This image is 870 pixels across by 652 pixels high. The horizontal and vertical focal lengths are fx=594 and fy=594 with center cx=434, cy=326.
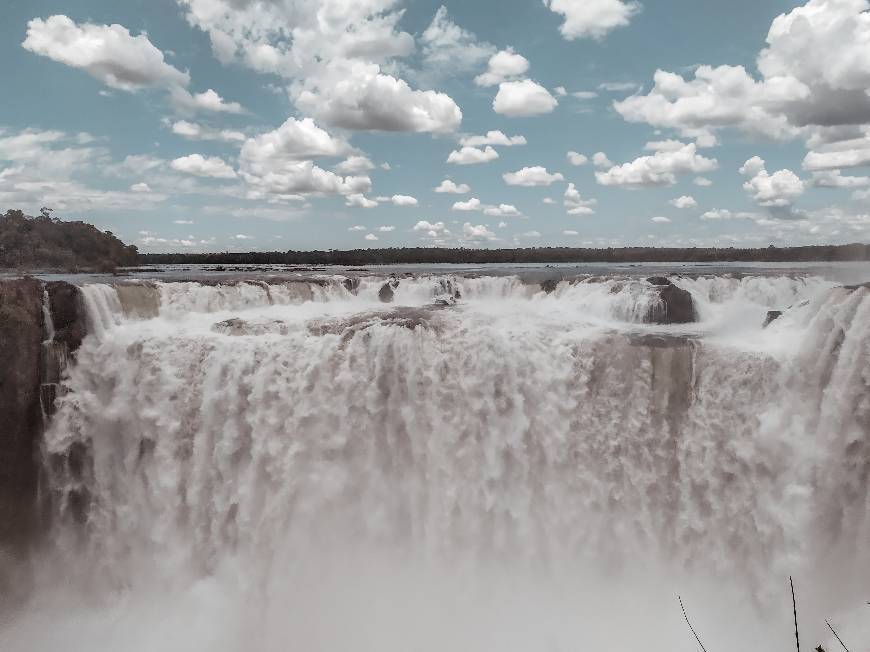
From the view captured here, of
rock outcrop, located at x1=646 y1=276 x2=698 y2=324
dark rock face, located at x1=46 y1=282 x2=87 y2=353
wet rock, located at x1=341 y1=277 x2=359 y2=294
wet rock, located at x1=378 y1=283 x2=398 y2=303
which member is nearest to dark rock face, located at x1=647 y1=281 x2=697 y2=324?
rock outcrop, located at x1=646 y1=276 x2=698 y2=324

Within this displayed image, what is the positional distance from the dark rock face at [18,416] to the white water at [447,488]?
1.44 ft

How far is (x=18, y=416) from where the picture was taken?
33.2ft

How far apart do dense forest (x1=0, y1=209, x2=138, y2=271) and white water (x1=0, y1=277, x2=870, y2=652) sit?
35.7 m

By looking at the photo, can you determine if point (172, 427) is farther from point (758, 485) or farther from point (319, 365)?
point (758, 485)

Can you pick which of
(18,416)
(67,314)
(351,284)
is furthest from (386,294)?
(18,416)

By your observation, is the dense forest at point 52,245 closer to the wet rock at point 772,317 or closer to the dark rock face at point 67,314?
the dark rock face at point 67,314

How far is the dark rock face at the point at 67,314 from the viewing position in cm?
1073

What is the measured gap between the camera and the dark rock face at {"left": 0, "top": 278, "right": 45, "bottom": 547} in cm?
1007

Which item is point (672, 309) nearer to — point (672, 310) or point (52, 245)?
point (672, 310)

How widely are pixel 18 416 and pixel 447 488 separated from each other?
24.3 ft

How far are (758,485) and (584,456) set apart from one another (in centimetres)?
251

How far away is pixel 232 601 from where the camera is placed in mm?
9547

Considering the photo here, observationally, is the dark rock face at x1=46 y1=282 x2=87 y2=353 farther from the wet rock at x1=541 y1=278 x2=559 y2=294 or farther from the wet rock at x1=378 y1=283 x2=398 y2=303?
the wet rock at x1=541 y1=278 x2=559 y2=294

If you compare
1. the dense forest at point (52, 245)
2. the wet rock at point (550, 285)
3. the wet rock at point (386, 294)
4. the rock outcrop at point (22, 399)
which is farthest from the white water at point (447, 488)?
the dense forest at point (52, 245)
